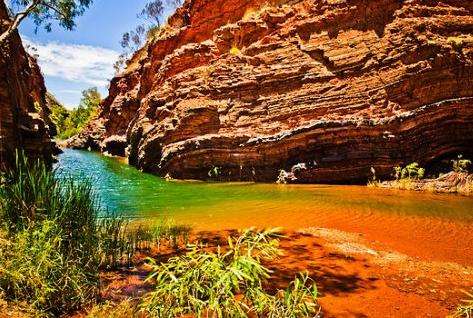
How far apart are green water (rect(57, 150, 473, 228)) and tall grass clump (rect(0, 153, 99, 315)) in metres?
4.95

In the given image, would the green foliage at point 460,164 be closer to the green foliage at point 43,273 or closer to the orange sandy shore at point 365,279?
the orange sandy shore at point 365,279

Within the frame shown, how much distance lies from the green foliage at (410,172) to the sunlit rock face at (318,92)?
0.43 metres

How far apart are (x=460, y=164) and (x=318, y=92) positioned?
304 inches

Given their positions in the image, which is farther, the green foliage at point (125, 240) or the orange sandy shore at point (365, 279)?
the green foliage at point (125, 240)

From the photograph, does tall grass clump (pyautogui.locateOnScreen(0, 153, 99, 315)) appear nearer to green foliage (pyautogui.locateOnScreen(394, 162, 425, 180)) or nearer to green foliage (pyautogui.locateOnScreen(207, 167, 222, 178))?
green foliage (pyautogui.locateOnScreen(394, 162, 425, 180))

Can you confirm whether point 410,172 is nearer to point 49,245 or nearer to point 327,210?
point 327,210

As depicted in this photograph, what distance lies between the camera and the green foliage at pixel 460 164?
16.9 meters

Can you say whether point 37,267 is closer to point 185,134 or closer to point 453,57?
point 453,57

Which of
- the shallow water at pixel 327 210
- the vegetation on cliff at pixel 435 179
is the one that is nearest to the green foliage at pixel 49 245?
the shallow water at pixel 327 210

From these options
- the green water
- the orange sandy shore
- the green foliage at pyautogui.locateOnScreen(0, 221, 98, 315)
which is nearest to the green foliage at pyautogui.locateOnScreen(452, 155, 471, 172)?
the green water

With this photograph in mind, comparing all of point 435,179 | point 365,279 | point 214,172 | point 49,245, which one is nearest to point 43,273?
point 49,245

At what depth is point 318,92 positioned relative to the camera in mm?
20453

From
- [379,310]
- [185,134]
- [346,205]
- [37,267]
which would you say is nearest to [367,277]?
[379,310]

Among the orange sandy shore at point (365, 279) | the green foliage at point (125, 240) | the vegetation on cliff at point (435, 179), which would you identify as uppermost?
the vegetation on cliff at point (435, 179)
